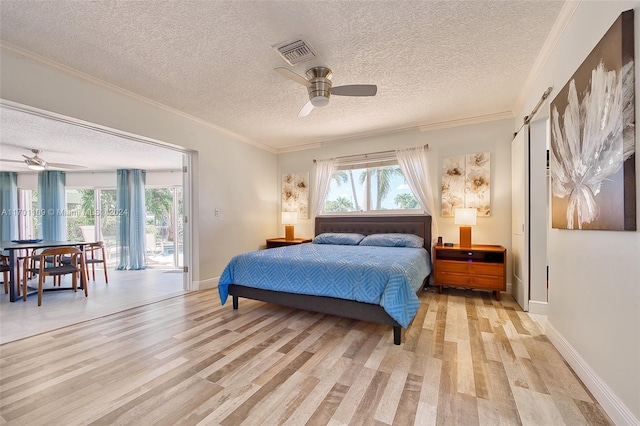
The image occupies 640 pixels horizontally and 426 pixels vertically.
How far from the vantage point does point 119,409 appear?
142 centimetres

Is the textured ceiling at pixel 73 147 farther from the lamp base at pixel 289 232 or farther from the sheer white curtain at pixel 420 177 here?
the sheer white curtain at pixel 420 177

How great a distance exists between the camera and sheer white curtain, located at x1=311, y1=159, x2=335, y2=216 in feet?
15.9

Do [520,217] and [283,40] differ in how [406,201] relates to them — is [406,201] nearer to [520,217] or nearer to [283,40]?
[520,217]

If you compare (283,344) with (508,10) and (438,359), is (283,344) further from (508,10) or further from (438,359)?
(508,10)

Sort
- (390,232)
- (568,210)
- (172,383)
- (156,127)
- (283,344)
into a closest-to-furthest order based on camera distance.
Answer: (172,383), (568,210), (283,344), (156,127), (390,232)

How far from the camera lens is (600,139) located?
142cm

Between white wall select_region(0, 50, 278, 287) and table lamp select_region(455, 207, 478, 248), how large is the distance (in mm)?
3471

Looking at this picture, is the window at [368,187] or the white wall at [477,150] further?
the window at [368,187]

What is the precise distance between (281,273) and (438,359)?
158 cm

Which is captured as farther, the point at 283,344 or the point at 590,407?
the point at 283,344

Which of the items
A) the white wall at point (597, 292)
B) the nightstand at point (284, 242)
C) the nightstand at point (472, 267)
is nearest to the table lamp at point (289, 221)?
the nightstand at point (284, 242)

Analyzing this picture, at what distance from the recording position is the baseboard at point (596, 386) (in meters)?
1.24

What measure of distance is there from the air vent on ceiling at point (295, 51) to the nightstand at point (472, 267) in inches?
113

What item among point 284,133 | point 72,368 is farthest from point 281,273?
point 284,133
